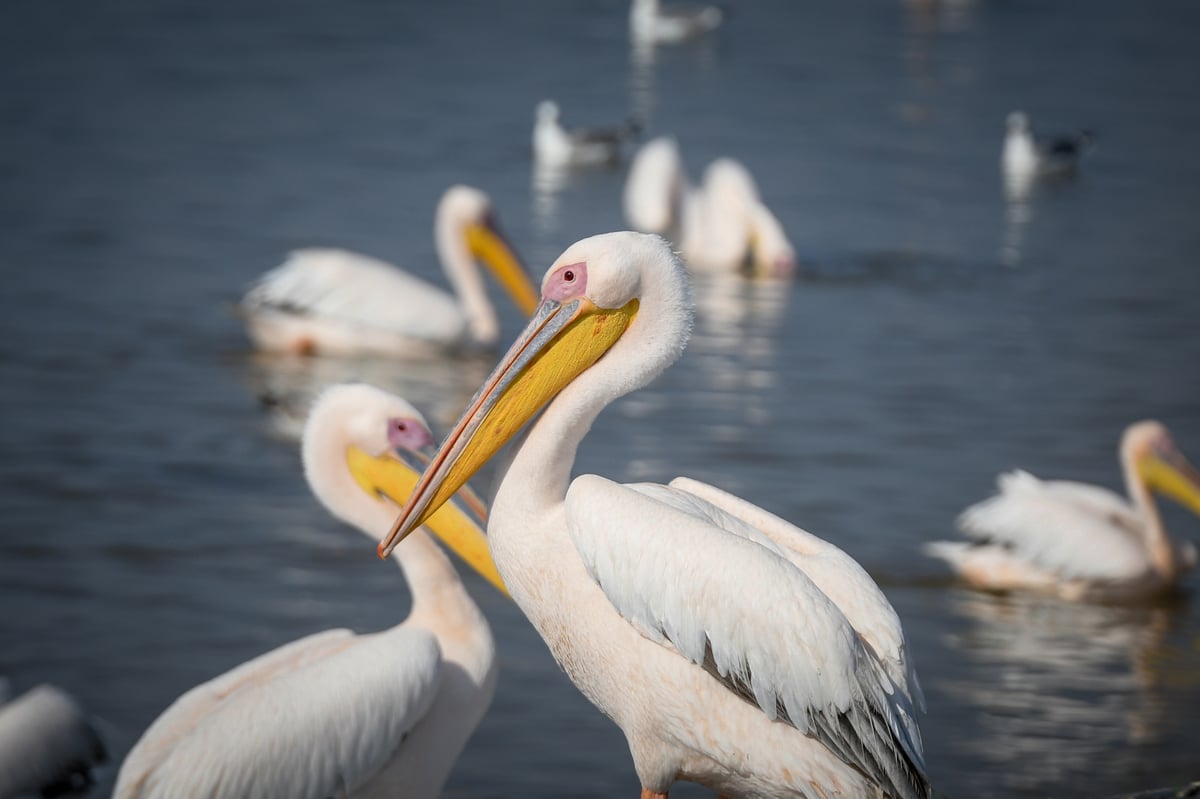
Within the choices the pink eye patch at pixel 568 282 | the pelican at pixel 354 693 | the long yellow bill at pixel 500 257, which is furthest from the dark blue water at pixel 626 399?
the pink eye patch at pixel 568 282

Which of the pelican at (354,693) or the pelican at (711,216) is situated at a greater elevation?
the pelican at (354,693)

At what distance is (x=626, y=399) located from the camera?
7.79 meters

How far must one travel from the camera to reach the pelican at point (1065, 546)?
5828 mm

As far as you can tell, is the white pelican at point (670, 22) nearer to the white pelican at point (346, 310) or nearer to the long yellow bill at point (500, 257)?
the long yellow bill at point (500, 257)

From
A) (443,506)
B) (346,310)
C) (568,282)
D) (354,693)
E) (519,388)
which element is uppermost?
(568,282)

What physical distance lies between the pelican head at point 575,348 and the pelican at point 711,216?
23.8 ft

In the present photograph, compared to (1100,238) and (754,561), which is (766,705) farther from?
(1100,238)

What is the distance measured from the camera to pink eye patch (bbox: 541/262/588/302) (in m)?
3.10

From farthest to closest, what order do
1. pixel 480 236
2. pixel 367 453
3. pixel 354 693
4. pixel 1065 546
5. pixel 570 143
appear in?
pixel 570 143
pixel 480 236
pixel 1065 546
pixel 367 453
pixel 354 693

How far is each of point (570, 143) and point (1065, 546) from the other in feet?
26.6

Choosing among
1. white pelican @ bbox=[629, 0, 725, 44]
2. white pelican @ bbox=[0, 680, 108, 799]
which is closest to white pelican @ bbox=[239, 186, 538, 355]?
white pelican @ bbox=[0, 680, 108, 799]

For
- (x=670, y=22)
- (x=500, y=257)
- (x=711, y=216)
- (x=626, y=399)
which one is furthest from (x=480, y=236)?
(x=670, y=22)

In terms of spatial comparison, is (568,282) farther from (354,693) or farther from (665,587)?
(354,693)

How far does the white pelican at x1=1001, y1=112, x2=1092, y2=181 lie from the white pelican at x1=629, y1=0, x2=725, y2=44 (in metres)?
7.87
